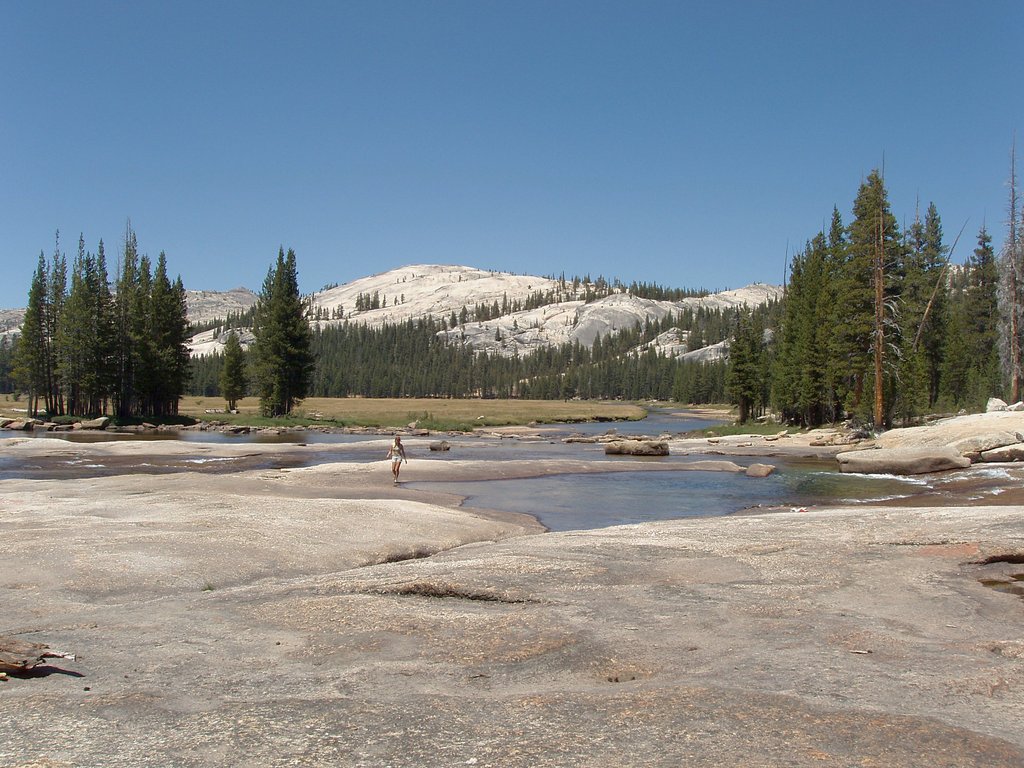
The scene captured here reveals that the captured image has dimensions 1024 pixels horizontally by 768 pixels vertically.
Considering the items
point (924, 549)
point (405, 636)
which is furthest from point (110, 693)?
point (924, 549)

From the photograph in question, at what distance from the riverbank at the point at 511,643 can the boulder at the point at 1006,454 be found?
57.3ft

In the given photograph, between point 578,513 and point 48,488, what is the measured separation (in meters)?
17.3

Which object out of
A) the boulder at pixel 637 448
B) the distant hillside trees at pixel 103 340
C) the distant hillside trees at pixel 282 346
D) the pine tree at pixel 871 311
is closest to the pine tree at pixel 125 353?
the distant hillside trees at pixel 103 340

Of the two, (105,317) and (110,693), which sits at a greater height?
(105,317)

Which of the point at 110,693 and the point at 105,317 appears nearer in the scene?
the point at 110,693

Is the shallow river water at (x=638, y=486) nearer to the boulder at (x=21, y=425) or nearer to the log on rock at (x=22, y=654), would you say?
the log on rock at (x=22, y=654)

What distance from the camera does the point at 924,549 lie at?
15.5 m

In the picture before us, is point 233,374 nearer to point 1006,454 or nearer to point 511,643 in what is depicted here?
point 1006,454

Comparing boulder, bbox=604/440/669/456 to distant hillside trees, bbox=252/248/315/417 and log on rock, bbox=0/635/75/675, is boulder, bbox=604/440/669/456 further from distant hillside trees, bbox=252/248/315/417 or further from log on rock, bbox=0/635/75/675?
distant hillside trees, bbox=252/248/315/417

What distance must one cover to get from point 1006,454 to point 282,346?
7279cm

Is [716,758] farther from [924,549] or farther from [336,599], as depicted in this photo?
[924,549]

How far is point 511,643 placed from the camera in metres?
9.59

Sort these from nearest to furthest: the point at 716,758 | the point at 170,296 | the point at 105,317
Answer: the point at 716,758 < the point at 105,317 < the point at 170,296

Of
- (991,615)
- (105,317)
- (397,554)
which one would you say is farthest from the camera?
(105,317)
